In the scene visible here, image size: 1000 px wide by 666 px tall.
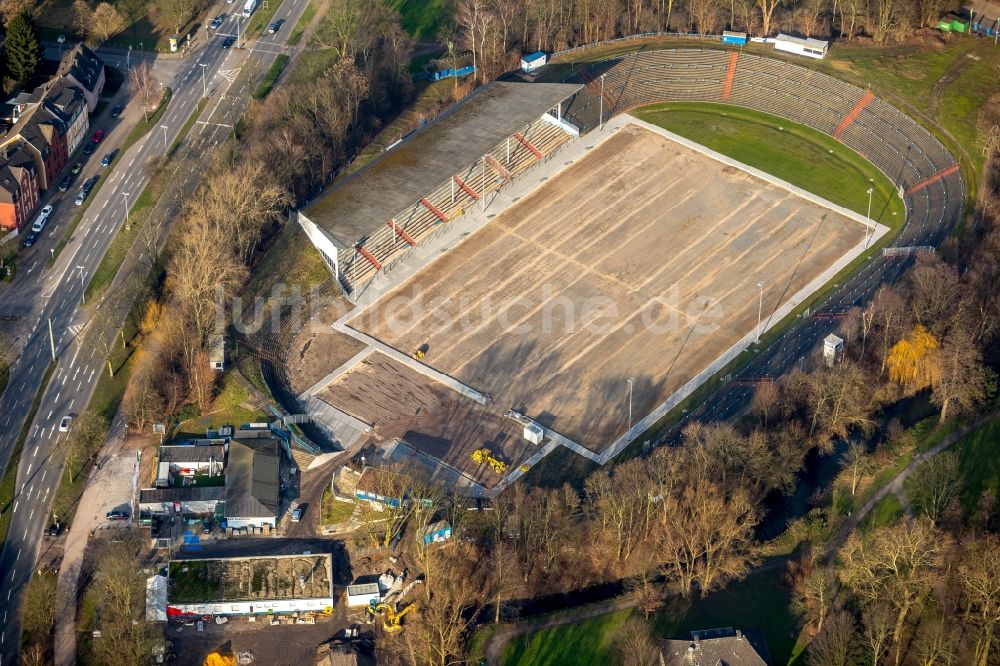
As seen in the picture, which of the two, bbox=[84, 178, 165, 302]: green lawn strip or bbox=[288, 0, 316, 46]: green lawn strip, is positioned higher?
bbox=[288, 0, 316, 46]: green lawn strip

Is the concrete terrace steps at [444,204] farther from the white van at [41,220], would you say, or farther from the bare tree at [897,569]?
the bare tree at [897,569]

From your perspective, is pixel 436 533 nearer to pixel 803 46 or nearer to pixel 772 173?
pixel 772 173

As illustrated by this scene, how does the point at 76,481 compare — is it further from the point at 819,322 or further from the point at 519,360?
the point at 819,322

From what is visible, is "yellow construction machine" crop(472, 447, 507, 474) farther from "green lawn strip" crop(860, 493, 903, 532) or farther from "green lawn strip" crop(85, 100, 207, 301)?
"green lawn strip" crop(85, 100, 207, 301)

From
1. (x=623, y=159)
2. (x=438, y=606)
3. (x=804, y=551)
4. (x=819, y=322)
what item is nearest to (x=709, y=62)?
(x=623, y=159)

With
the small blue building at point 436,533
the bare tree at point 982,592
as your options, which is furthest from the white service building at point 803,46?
the small blue building at point 436,533

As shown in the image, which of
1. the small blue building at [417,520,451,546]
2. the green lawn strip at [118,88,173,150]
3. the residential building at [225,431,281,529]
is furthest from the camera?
the green lawn strip at [118,88,173,150]

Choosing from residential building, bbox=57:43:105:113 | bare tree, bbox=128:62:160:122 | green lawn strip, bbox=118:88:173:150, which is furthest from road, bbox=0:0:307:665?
residential building, bbox=57:43:105:113

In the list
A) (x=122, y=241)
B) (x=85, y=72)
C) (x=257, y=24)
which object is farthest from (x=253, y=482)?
(x=257, y=24)
